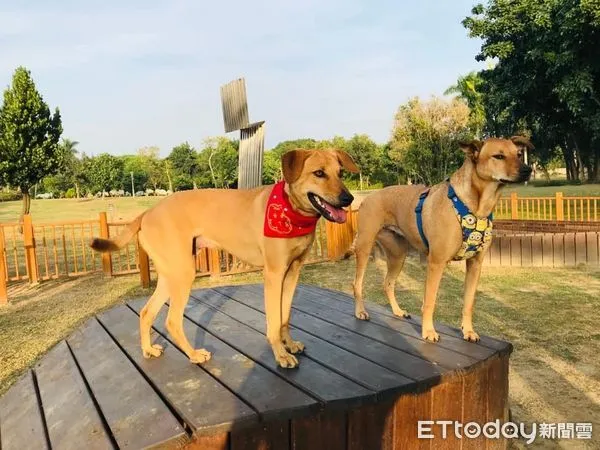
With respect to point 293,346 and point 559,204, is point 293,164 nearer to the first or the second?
point 293,346

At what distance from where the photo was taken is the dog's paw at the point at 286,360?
2826 mm

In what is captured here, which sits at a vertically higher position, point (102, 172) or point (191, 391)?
point (102, 172)

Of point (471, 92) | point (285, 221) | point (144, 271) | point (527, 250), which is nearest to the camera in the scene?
point (285, 221)

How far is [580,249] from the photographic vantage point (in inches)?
385

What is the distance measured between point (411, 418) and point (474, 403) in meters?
0.56

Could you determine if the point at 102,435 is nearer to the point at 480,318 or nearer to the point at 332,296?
the point at 332,296

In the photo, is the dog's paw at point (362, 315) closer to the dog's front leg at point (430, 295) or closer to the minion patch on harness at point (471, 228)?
the dog's front leg at point (430, 295)

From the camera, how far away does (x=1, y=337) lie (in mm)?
6273

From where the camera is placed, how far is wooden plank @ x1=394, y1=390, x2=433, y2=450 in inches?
103

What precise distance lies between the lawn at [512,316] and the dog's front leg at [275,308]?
2.22 meters

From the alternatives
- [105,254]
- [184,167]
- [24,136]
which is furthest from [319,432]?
[184,167]

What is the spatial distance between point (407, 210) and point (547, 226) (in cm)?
1018

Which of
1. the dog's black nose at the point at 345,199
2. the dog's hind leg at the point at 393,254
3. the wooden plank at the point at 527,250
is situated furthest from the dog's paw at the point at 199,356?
the wooden plank at the point at 527,250

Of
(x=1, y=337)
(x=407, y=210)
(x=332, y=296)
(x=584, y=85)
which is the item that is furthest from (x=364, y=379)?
(x=584, y=85)
